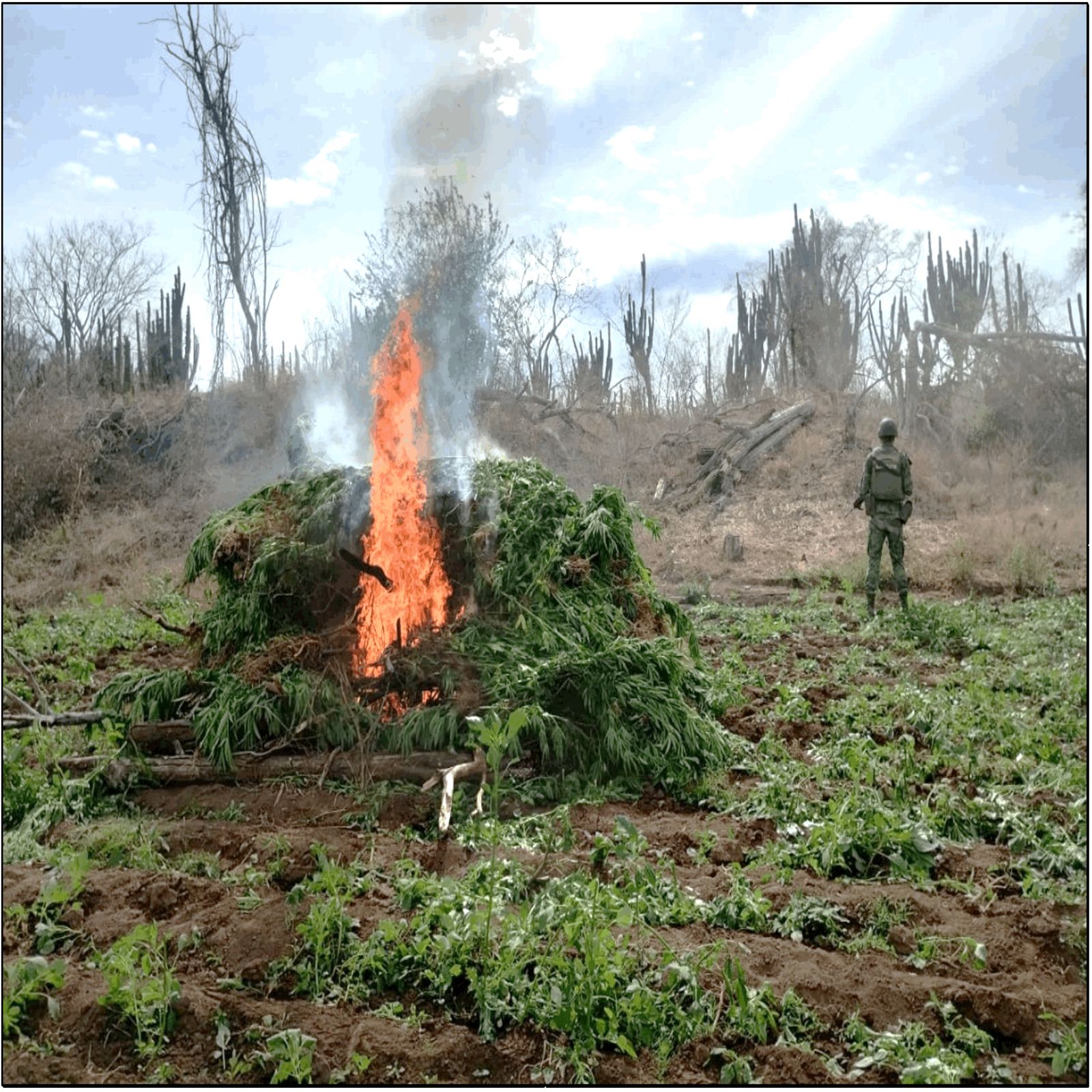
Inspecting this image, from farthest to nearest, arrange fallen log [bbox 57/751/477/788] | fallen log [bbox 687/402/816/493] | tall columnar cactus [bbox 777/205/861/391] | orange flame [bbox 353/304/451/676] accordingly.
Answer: tall columnar cactus [bbox 777/205/861/391]
fallen log [bbox 687/402/816/493]
orange flame [bbox 353/304/451/676]
fallen log [bbox 57/751/477/788]

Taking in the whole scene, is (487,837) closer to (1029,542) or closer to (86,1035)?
(86,1035)

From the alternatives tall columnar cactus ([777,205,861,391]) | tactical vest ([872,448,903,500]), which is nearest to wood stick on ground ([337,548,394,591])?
tactical vest ([872,448,903,500])

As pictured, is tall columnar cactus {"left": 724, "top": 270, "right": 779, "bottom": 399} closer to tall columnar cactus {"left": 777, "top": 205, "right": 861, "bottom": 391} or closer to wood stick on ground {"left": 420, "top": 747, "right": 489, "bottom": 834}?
→ tall columnar cactus {"left": 777, "top": 205, "right": 861, "bottom": 391}

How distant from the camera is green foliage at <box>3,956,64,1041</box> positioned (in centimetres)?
269

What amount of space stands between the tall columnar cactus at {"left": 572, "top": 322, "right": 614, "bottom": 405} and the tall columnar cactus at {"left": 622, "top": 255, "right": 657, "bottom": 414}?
0.74m

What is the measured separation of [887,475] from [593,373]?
16.8 meters

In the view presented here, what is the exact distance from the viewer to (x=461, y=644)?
5582mm

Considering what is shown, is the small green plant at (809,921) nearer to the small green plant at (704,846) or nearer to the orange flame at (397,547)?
the small green plant at (704,846)

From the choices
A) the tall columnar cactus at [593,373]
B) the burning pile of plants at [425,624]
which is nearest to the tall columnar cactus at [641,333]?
the tall columnar cactus at [593,373]

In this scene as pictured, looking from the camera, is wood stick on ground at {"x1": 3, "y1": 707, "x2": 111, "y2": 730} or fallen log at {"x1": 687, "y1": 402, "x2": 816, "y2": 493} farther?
fallen log at {"x1": 687, "y1": 402, "x2": 816, "y2": 493}

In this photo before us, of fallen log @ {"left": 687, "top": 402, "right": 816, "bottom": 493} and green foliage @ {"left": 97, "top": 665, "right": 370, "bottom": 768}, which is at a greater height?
fallen log @ {"left": 687, "top": 402, "right": 816, "bottom": 493}

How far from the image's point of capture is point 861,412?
23281 millimetres

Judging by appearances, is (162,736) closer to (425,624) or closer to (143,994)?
(425,624)

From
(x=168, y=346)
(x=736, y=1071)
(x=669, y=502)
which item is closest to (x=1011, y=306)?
(x=669, y=502)
